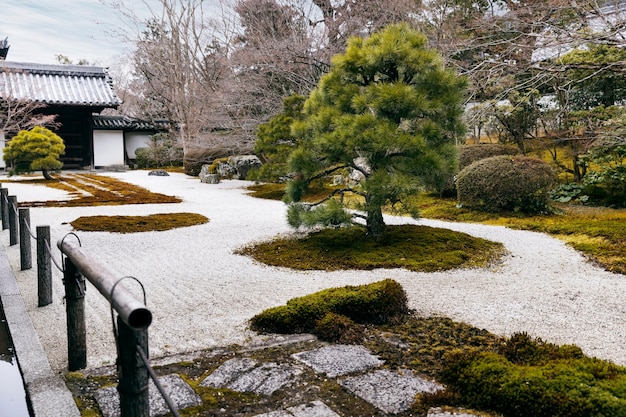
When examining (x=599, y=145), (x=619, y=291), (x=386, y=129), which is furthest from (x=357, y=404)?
(x=599, y=145)

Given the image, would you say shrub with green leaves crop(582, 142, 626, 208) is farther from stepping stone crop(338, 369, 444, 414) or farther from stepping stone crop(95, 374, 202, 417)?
stepping stone crop(95, 374, 202, 417)

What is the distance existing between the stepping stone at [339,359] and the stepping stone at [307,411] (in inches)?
14.9

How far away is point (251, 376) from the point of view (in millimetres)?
3010

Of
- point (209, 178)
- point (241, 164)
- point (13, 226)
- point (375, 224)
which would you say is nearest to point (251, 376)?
point (375, 224)

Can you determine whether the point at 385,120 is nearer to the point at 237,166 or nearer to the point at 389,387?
the point at 389,387

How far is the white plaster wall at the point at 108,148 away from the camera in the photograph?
24.6 m

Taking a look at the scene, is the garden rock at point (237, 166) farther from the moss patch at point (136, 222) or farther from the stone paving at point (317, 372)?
the stone paving at point (317, 372)

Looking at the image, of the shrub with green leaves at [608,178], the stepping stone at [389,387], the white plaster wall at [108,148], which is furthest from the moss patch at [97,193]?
the stepping stone at [389,387]

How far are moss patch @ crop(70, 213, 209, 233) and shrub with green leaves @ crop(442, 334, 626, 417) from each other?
665cm

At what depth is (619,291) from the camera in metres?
5.02

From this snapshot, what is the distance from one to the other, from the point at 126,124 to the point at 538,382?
84.2 feet

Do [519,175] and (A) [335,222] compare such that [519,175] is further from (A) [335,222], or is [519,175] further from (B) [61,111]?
(B) [61,111]

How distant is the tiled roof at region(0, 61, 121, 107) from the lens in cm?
2175

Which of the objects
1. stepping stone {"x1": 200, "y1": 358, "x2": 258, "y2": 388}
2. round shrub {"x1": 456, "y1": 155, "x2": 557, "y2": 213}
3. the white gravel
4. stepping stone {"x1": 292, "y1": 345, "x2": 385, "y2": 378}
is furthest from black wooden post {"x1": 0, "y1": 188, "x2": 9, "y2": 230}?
round shrub {"x1": 456, "y1": 155, "x2": 557, "y2": 213}
